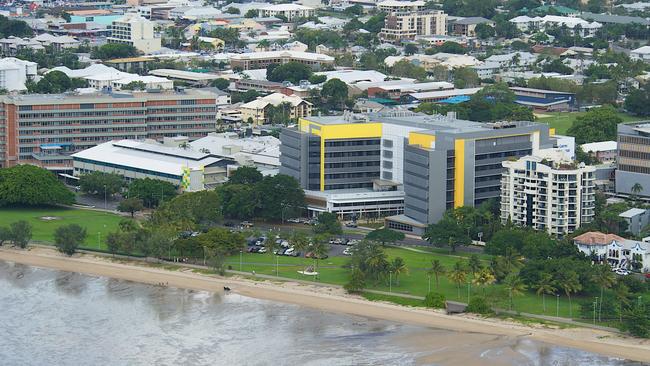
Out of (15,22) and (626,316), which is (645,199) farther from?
(15,22)

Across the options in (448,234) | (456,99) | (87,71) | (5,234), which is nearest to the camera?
(448,234)

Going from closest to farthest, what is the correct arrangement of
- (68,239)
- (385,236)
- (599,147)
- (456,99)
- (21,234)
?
(68,239) → (385,236) → (21,234) → (599,147) → (456,99)

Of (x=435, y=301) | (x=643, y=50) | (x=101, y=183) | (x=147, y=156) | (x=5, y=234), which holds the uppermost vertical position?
(x=643, y=50)

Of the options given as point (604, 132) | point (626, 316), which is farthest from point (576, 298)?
point (604, 132)

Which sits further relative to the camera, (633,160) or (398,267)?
(633,160)

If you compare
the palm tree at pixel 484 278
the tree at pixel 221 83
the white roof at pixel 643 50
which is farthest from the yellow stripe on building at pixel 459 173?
the white roof at pixel 643 50

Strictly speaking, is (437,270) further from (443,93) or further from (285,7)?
(285,7)

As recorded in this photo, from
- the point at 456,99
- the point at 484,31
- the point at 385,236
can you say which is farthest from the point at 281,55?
the point at 385,236

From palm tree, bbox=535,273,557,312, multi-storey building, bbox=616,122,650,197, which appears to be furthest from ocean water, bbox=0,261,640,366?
multi-storey building, bbox=616,122,650,197
